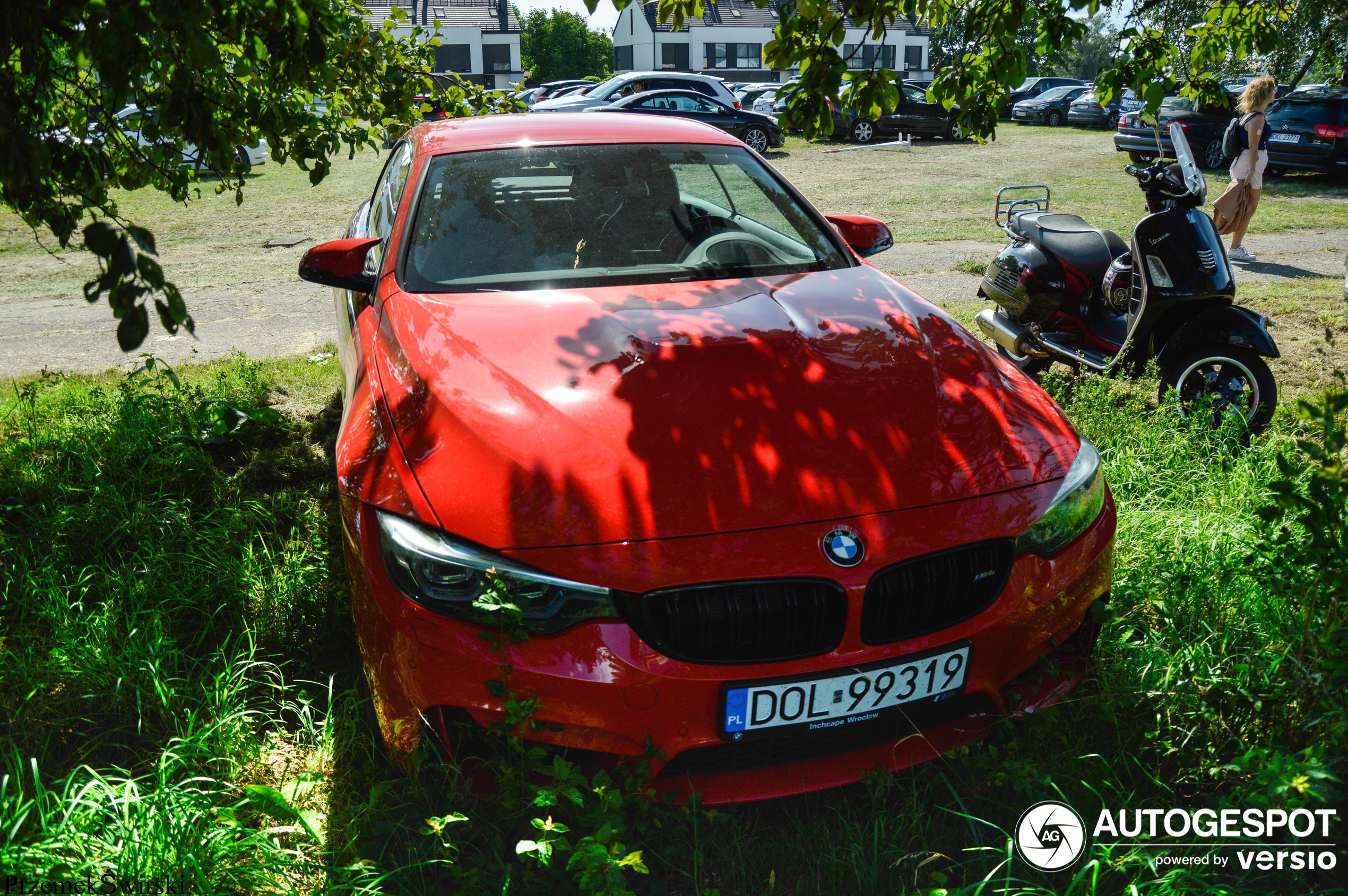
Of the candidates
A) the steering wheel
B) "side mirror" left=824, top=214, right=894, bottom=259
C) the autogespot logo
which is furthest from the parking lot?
the autogespot logo

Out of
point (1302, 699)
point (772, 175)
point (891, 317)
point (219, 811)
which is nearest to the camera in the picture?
point (219, 811)

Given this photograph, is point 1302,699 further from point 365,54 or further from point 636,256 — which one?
point 365,54

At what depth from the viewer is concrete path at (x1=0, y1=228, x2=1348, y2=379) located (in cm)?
589

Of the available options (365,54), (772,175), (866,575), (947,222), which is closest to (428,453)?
(866,575)

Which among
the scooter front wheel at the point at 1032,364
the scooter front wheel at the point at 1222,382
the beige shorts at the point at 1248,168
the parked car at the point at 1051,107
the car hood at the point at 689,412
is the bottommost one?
the scooter front wheel at the point at 1032,364

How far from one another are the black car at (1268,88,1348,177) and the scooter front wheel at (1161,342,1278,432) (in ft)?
39.9

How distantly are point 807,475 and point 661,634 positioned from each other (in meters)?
0.49

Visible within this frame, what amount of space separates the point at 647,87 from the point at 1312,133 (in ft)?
43.8

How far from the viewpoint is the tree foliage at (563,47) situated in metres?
60.1

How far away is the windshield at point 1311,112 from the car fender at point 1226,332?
12.6 metres

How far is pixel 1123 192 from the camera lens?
507 inches

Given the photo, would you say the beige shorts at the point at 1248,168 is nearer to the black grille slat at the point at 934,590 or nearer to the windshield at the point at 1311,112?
the windshield at the point at 1311,112

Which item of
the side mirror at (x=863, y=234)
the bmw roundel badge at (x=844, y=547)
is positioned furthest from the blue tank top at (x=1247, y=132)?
the bmw roundel badge at (x=844, y=547)

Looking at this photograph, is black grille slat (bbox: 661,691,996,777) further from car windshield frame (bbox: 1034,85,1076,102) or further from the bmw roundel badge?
car windshield frame (bbox: 1034,85,1076,102)
